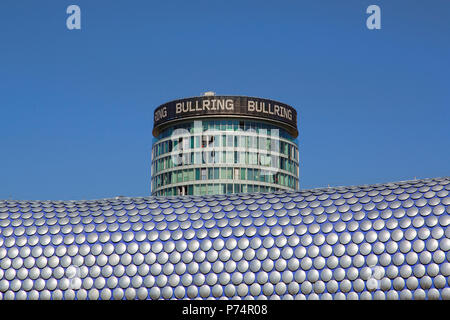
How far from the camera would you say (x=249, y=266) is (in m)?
46.1

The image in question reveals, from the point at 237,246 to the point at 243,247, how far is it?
1.46ft

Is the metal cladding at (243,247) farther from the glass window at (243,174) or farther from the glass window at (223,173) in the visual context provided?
the glass window at (243,174)

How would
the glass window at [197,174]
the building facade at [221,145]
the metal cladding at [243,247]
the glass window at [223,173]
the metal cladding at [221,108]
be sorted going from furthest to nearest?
the metal cladding at [221,108], the glass window at [197,174], the building facade at [221,145], the glass window at [223,173], the metal cladding at [243,247]

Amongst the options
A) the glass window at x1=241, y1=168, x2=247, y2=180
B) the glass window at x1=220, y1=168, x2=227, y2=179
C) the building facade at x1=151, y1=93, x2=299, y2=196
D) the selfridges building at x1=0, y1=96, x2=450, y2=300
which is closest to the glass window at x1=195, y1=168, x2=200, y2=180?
the building facade at x1=151, y1=93, x2=299, y2=196

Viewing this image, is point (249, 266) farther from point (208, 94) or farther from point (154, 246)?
point (208, 94)

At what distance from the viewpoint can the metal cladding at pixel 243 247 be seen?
43.4 metres

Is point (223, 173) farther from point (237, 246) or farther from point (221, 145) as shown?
point (237, 246)

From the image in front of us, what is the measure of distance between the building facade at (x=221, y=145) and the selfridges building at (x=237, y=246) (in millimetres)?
63522

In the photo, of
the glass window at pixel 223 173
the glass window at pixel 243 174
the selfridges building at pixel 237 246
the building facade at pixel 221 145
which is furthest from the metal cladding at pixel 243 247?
the glass window at pixel 243 174

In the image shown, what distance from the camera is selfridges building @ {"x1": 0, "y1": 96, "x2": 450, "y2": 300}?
4347 centimetres

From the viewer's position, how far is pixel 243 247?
46688 millimetres

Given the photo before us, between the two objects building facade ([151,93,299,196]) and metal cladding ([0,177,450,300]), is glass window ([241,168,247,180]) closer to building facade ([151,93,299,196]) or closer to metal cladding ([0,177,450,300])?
building facade ([151,93,299,196])
